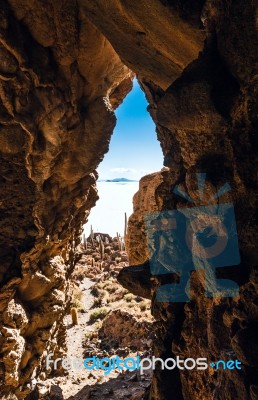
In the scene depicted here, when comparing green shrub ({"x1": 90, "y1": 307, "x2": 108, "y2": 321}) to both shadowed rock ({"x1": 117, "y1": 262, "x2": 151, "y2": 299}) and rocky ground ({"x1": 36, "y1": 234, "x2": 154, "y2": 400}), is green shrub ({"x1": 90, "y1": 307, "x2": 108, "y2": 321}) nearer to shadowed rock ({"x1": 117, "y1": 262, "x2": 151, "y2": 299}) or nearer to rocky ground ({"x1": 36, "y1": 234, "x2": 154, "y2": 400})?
rocky ground ({"x1": 36, "y1": 234, "x2": 154, "y2": 400})

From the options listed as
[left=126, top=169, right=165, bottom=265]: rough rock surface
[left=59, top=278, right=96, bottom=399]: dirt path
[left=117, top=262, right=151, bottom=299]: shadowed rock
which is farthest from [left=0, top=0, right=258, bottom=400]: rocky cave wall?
[left=126, top=169, right=165, bottom=265]: rough rock surface

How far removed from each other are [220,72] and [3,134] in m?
3.45

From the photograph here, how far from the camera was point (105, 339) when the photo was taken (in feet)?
37.4

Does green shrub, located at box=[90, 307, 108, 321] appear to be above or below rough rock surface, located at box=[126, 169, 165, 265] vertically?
below

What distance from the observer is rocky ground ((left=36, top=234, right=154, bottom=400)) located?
7.82 m

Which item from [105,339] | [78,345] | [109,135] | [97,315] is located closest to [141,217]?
[105,339]

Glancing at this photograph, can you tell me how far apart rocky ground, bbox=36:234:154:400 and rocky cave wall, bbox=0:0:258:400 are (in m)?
1.77

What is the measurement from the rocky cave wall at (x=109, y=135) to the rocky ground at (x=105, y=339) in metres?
1.77

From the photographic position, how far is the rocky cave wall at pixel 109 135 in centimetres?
236

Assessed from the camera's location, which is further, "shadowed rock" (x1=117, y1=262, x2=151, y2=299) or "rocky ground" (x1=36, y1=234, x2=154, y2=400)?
"rocky ground" (x1=36, y1=234, x2=154, y2=400)

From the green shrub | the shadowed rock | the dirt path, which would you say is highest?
the shadowed rock

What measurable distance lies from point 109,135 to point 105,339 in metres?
8.67

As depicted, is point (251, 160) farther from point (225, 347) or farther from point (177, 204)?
point (225, 347)

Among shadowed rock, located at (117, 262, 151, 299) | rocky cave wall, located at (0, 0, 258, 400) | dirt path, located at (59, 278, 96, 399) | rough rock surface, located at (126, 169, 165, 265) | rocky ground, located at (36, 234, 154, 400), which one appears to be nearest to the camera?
rocky cave wall, located at (0, 0, 258, 400)
